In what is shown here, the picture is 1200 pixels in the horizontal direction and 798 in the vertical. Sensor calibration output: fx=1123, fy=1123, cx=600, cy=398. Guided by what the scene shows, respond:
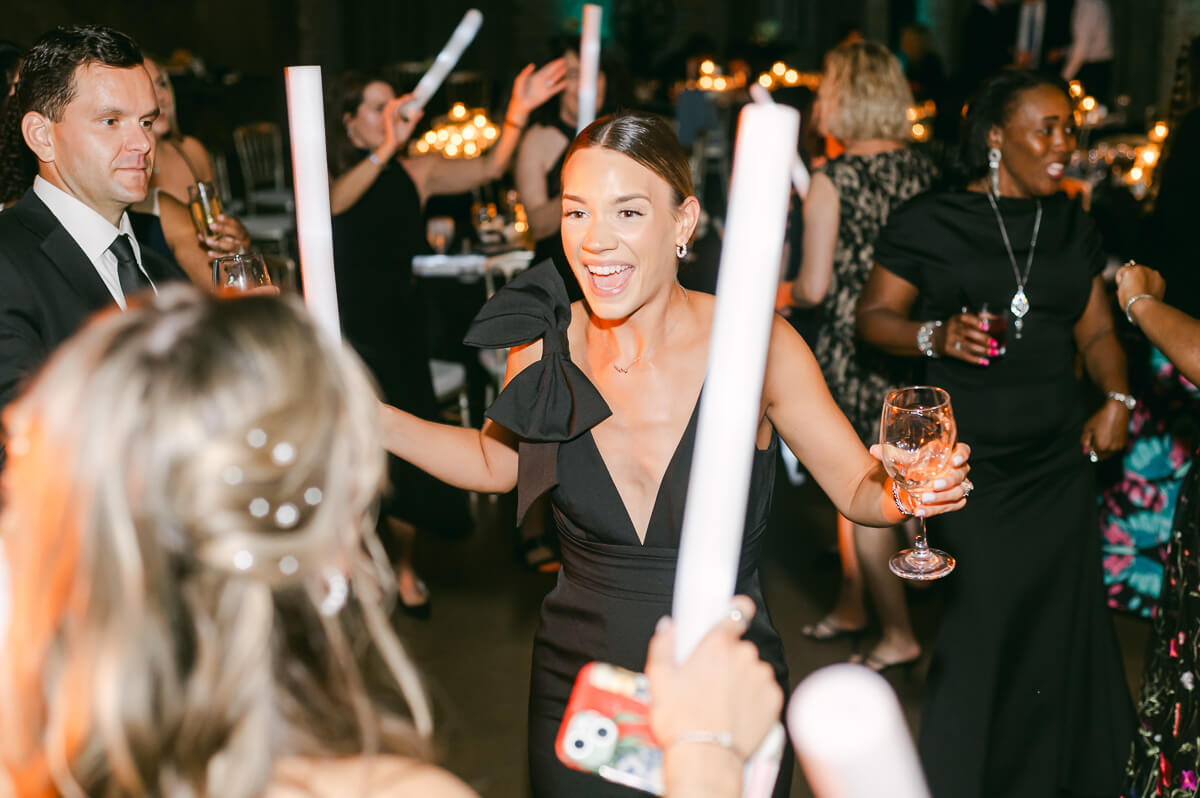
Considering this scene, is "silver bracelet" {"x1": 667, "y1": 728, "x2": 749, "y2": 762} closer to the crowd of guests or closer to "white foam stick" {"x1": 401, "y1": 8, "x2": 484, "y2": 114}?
the crowd of guests

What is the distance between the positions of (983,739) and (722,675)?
204 centimetres

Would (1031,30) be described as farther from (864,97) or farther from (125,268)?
(125,268)

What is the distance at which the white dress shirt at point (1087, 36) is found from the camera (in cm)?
766

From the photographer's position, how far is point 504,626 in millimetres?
3797

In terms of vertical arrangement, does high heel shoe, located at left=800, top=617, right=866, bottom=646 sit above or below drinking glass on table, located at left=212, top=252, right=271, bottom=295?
below

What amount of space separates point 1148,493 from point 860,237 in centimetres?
130

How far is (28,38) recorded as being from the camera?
9.56 meters

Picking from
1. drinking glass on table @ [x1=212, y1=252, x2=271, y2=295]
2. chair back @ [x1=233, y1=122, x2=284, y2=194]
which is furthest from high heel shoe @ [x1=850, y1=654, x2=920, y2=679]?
chair back @ [x1=233, y1=122, x2=284, y2=194]

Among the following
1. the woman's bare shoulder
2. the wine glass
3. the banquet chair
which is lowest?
the banquet chair

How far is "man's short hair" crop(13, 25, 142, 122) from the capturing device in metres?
1.88

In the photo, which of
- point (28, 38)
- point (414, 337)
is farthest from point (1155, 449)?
point (28, 38)


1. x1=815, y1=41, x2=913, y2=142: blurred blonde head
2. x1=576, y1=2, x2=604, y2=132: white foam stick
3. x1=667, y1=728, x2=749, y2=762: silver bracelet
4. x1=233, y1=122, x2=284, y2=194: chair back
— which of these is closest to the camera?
x1=667, y1=728, x2=749, y2=762: silver bracelet

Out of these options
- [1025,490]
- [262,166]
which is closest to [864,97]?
[1025,490]

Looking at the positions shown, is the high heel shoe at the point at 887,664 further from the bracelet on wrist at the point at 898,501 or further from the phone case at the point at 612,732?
the phone case at the point at 612,732
